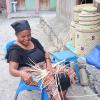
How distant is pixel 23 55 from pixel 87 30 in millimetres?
2097

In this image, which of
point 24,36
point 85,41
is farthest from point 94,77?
point 24,36

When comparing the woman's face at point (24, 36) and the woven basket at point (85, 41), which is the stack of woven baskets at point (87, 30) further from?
the woman's face at point (24, 36)

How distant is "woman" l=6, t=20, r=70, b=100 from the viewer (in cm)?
399

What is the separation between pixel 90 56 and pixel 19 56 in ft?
5.87

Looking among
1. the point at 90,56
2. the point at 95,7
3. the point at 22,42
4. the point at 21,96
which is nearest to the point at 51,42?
the point at 95,7

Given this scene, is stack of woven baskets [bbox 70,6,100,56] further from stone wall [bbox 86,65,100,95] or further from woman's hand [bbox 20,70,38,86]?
woman's hand [bbox 20,70,38,86]

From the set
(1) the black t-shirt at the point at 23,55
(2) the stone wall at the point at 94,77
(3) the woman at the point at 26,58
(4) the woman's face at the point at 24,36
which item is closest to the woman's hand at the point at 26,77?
(3) the woman at the point at 26,58

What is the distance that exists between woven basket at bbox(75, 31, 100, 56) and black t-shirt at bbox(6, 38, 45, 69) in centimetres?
172

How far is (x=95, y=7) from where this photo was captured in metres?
6.32

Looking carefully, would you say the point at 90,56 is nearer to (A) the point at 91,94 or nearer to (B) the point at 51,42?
(A) the point at 91,94

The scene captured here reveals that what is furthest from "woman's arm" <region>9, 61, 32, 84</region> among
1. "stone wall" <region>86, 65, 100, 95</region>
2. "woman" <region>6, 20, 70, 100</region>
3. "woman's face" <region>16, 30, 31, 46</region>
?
"stone wall" <region>86, 65, 100, 95</region>

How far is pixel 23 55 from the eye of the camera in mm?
4273

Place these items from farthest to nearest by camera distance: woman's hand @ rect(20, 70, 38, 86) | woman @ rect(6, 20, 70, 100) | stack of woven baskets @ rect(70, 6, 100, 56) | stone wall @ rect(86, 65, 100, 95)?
stack of woven baskets @ rect(70, 6, 100, 56)
stone wall @ rect(86, 65, 100, 95)
woman @ rect(6, 20, 70, 100)
woman's hand @ rect(20, 70, 38, 86)

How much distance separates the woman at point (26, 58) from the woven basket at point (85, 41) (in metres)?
1.75
